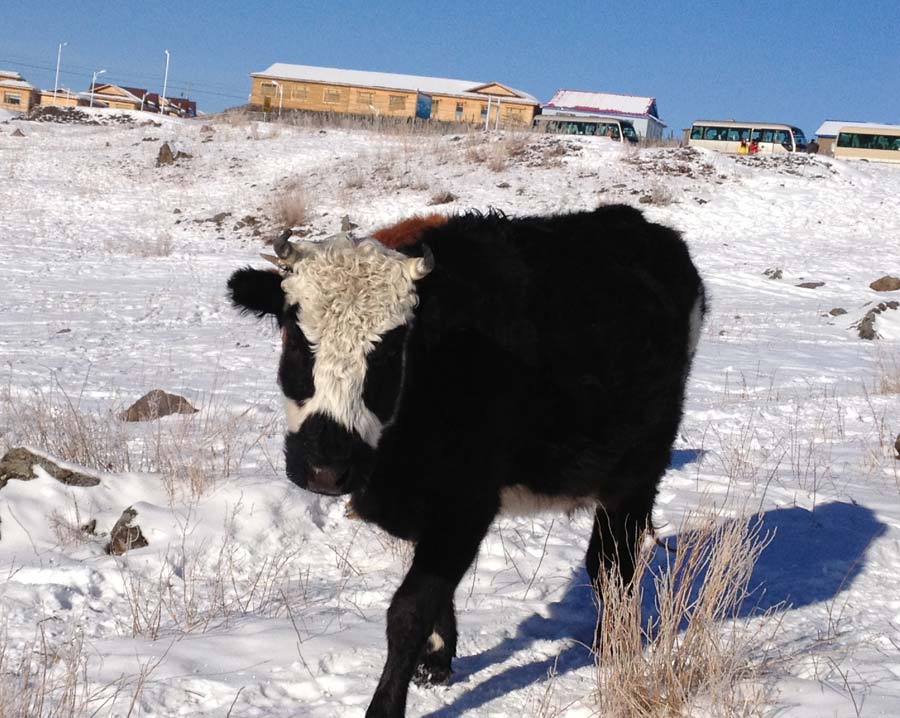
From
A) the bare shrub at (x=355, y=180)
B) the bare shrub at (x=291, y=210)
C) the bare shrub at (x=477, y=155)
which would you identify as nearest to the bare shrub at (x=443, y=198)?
the bare shrub at (x=355, y=180)

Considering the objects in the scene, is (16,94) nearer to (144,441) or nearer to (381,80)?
(381,80)

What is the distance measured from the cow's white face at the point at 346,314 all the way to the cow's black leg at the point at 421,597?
0.47 metres

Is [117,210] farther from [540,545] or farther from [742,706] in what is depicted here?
[742,706]

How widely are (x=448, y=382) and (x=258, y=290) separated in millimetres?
849

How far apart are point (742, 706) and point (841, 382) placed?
839 cm

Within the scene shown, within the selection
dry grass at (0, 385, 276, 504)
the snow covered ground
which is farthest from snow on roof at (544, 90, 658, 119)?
dry grass at (0, 385, 276, 504)

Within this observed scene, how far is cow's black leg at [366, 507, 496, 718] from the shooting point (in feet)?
10.6

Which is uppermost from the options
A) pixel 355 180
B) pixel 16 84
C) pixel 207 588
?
pixel 16 84

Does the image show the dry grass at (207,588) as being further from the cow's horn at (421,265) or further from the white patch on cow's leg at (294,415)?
the cow's horn at (421,265)

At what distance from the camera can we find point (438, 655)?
12.4 ft

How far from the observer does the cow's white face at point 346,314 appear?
10.3 ft

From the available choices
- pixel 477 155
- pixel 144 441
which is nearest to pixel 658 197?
pixel 477 155

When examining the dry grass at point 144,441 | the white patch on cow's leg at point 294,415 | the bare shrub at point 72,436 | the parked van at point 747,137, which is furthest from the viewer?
the parked van at point 747,137

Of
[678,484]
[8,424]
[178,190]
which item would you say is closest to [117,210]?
[178,190]
